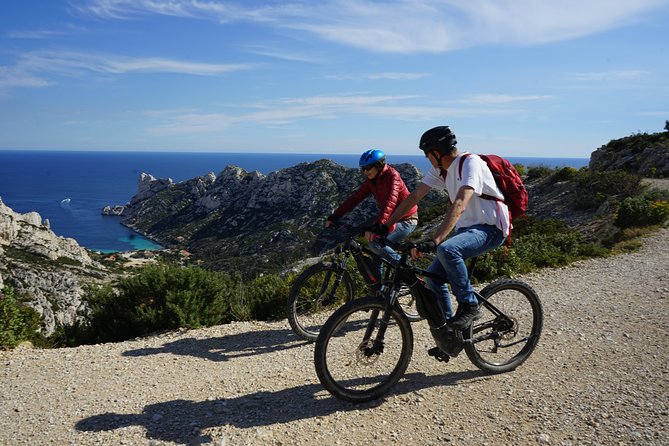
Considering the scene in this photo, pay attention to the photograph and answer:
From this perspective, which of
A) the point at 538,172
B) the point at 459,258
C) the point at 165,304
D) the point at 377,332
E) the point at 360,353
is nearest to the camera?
the point at 459,258

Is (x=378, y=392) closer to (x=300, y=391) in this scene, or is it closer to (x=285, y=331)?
(x=300, y=391)

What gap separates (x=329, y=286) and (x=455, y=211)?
268 centimetres

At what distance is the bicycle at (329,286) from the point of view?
575 cm

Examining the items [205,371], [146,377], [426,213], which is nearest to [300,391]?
[205,371]

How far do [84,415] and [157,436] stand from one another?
0.92 meters

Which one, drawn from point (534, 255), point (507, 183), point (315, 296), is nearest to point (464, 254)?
point (507, 183)

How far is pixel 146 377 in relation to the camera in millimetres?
5105

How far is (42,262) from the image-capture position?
2073 inches

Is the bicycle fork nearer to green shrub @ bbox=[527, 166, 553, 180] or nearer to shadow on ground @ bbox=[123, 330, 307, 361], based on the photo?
shadow on ground @ bbox=[123, 330, 307, 361]

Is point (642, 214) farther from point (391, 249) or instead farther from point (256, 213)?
point (256, 213)

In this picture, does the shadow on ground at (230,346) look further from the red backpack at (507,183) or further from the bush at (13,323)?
the red backpack at (507,183)

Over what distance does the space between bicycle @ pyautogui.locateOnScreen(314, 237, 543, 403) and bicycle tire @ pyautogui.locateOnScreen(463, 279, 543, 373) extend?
0.01m

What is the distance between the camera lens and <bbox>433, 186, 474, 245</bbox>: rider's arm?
397 centimetres

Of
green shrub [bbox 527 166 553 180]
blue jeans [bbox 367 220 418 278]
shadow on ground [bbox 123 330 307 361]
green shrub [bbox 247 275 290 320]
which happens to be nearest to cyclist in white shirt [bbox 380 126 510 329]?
blue jeans [bbox 367 220 418 278]
